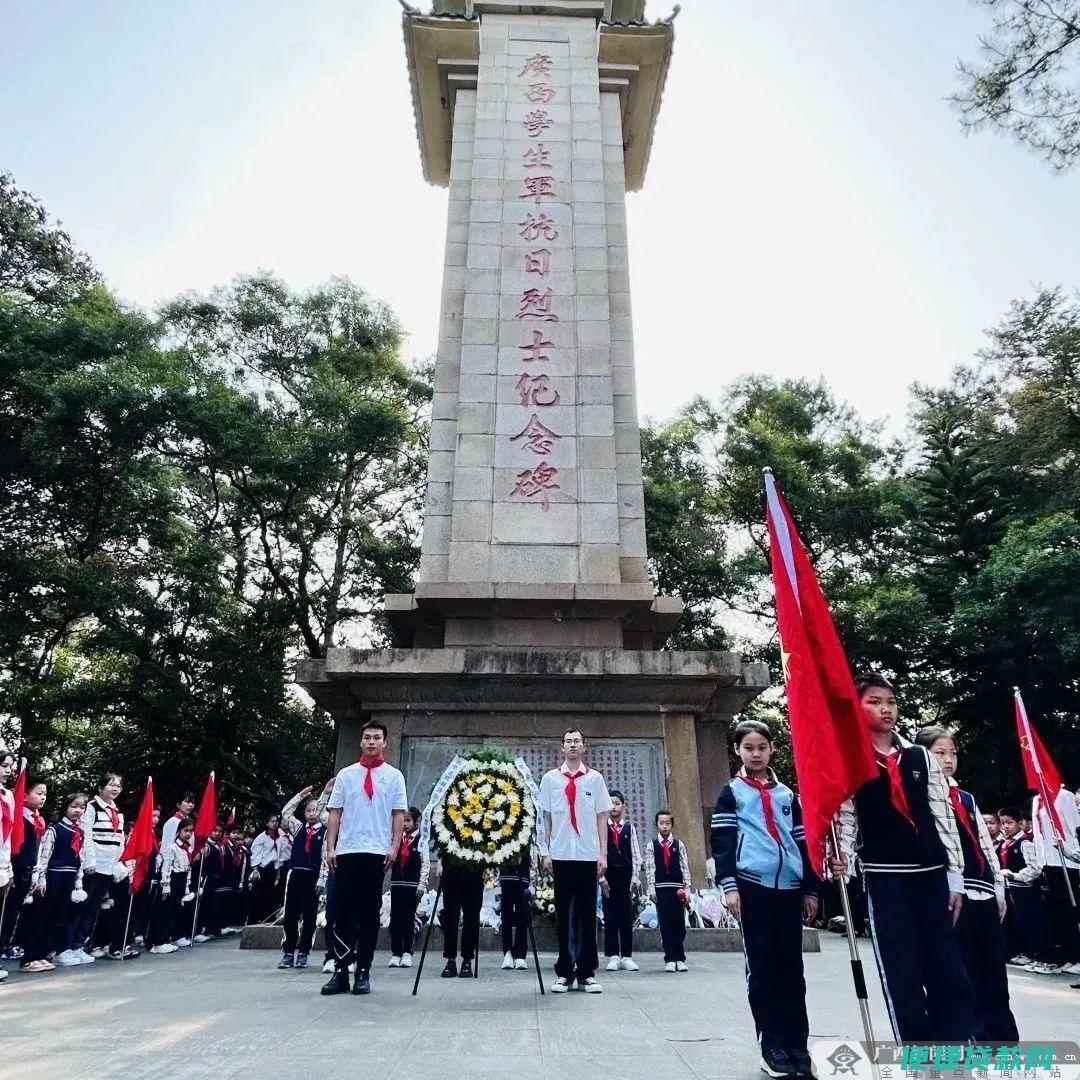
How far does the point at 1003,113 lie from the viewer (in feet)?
19.9

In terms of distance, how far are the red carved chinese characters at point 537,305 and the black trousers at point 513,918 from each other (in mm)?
6905

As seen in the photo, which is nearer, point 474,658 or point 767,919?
point 767,919

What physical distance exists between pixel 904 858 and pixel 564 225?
9911mm

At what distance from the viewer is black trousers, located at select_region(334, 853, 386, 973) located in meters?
4.87

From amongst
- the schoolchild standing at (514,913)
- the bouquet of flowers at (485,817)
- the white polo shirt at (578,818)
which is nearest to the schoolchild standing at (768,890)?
the white polo shirt at (578,818)

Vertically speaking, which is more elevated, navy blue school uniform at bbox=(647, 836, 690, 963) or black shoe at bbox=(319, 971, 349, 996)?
navy blue school uniform at bbox=(647, 836, 690, 963)

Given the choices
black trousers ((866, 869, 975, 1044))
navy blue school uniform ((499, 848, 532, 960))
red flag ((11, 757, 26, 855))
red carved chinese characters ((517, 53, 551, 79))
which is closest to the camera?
black trousers ((866, 869, 975, 1044))

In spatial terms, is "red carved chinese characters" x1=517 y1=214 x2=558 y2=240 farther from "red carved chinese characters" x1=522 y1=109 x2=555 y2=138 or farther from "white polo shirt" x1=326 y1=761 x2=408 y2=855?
"white polo shirt" x1=326 y1=761 x2=408 y2=855

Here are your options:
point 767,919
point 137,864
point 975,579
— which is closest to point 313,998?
point 767,919

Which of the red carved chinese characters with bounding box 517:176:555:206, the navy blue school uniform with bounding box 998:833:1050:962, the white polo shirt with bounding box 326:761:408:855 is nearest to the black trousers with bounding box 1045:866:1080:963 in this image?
the navy blue school uniform with bounding box 998:833:1050:962

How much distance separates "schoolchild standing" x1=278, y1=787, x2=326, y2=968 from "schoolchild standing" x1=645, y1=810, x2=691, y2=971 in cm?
253

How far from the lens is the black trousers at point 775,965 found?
3.13 meters

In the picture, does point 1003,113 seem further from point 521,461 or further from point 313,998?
point 313,998

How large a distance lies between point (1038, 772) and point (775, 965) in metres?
5.12
